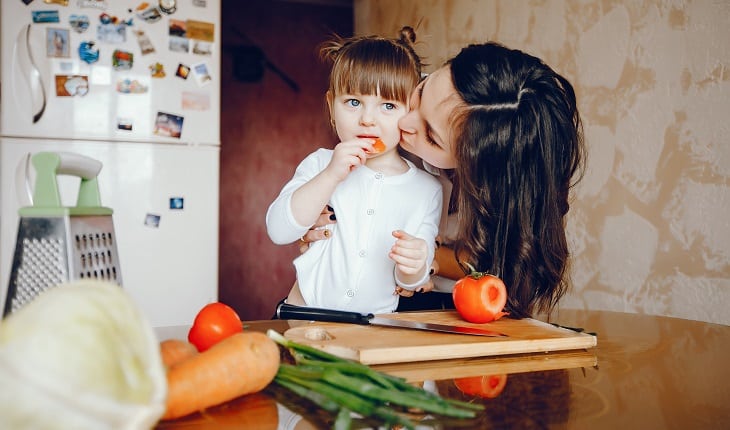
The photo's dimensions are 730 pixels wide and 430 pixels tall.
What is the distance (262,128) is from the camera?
15.4ft

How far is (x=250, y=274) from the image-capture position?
471cm

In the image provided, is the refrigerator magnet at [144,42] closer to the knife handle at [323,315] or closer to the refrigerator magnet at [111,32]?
the refrigerator magnet at [111,32]

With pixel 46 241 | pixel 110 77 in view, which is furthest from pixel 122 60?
pixel 46 241

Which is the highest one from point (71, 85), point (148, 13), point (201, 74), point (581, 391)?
point (148, 13)

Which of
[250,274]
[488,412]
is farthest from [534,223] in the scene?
[250,274]

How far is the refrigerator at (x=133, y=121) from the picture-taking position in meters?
2.62

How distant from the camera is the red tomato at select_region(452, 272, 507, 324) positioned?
42.7 inches

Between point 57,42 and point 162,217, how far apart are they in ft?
3.09

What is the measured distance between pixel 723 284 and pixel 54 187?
154 cm

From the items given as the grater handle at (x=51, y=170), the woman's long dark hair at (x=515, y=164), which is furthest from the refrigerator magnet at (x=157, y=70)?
the grater handle at (x=51, y=170)

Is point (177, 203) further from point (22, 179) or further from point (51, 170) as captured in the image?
point (51, 170)

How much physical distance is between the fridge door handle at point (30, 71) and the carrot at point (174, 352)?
243cm

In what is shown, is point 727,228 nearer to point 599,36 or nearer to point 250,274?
point 599,36

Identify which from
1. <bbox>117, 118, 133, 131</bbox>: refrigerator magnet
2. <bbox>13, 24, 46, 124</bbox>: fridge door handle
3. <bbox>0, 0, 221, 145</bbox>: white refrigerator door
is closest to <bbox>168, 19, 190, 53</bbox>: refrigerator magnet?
<bbox>0, 0, 221, 145</bbox>: white refrigerator door
